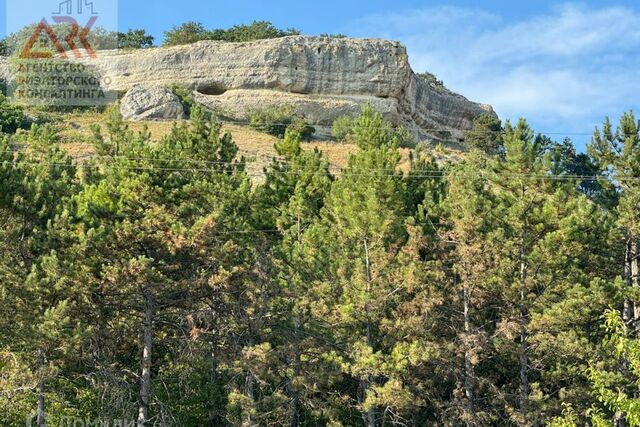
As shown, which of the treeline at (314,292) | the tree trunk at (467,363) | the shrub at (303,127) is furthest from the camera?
the shrub at (303,127)

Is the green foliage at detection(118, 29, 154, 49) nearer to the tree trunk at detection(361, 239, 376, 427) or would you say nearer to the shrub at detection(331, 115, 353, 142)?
the shrub at detection(331, 115, 353, 142)

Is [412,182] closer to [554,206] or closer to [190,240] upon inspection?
[554,206]

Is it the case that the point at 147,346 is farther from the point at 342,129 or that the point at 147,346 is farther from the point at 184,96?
the point at 184,96

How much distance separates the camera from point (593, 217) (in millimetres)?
23266

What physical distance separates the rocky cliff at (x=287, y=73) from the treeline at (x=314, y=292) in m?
42.9

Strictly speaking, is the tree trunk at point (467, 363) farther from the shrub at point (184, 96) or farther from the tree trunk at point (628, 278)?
the shrub at point (184, 96)

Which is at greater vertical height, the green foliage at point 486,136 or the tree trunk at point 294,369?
the green foliage at point 486,136

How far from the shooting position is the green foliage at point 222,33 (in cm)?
8206

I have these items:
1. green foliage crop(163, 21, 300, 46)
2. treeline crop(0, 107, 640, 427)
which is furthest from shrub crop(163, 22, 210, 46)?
treeline crop(0, 107, 640, 427)

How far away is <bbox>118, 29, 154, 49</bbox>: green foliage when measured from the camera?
83938mm

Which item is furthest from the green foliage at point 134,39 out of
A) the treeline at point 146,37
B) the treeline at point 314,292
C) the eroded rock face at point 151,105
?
the treeline at point 314,292

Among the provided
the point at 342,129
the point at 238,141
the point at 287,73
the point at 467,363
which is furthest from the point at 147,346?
the point at 287,73

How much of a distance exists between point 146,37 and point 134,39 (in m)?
1.28

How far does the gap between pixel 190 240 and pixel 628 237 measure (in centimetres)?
1274
